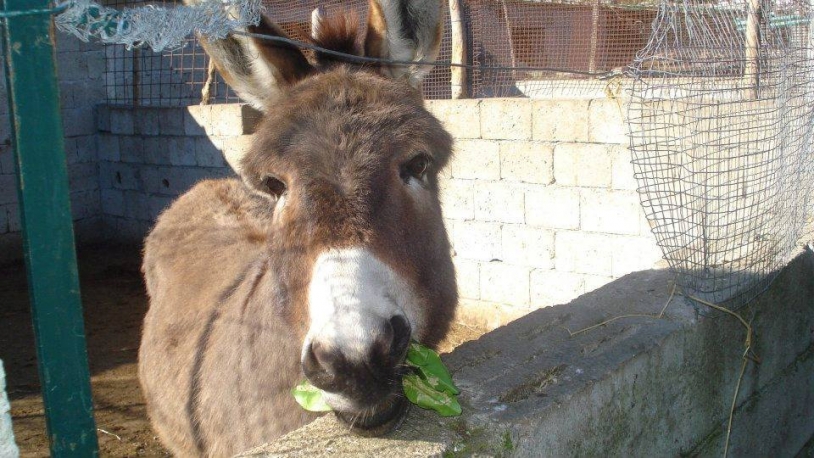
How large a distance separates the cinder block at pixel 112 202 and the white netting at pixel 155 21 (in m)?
8.26

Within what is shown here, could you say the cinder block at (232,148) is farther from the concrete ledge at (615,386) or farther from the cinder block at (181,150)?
the concrete ledge at (615,386)

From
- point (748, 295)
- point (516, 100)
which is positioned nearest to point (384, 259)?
point (748, 295)

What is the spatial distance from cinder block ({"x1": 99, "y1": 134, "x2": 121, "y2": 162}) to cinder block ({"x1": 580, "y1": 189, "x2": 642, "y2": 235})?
22.4 feet

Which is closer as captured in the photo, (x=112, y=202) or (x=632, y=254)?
(x=632, y=254)

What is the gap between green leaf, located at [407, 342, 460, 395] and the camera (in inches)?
67.9

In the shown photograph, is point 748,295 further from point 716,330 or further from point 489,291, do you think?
point 489,291

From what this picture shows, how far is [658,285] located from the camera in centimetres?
275

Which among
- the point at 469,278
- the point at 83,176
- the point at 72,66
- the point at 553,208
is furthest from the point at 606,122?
the point at 72,66

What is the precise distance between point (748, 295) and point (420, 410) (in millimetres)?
1803

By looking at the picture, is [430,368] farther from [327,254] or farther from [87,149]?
[87,149]

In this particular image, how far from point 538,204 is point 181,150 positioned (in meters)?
4.83

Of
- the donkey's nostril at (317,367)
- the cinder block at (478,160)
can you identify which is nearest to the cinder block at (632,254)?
the cinder block at (478,160)

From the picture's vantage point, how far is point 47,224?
1178 millimetres

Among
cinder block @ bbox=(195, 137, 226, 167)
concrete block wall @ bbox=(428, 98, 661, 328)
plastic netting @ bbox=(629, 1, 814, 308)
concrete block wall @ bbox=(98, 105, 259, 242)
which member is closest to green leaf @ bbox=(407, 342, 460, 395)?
plastic netting @ bbox=(629, 1, 814, 308)
